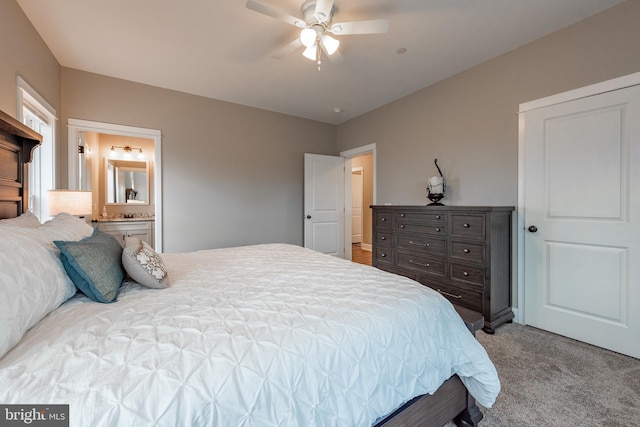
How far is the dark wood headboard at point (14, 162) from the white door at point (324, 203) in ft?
10.7

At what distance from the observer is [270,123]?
4312mm

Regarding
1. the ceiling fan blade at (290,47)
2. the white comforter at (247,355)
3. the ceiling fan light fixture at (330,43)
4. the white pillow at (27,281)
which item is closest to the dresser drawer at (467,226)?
the white comforter at (247,355)

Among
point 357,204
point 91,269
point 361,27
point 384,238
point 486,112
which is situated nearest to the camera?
point 91,269

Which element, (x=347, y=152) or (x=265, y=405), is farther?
(x=347, y=152)

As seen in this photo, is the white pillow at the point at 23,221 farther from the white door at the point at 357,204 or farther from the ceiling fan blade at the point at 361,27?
the white door at the point at 357,204

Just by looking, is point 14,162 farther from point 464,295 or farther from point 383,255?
point 464,295

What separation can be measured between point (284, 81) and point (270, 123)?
1.08 m

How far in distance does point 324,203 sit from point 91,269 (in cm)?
377

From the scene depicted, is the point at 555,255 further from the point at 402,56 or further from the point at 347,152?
the point at 347,152

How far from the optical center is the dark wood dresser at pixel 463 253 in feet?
7.95

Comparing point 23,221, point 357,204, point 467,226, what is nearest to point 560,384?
point 467,226

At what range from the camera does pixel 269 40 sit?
2.50 meters

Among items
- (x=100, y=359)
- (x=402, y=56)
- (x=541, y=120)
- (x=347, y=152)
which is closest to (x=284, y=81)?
(x=402, y=56)

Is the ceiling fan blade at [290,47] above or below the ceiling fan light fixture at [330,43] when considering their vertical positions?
above
